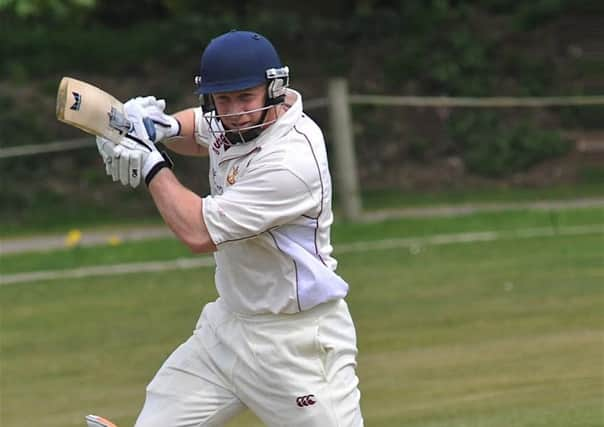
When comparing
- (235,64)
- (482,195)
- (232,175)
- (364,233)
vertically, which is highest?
(235,64)

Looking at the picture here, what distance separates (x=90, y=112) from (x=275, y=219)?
719mm

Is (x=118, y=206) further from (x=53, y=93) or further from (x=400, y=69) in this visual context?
(x=400, y=69)

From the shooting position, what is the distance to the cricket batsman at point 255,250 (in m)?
4.58

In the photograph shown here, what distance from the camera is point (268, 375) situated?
15.6 feet

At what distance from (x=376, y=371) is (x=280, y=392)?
135 inches

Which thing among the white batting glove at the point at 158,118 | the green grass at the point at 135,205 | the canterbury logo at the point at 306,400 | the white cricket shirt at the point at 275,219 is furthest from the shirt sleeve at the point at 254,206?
the green grass at the point at 135,205

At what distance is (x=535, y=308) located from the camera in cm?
964

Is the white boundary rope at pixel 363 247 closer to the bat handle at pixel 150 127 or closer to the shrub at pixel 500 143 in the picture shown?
the shrub at pixel 500 143

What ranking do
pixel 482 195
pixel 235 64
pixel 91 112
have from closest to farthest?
pixel 235 64 → pixel 91 112 → pixel 482 195

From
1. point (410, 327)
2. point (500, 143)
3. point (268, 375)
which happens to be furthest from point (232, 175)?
point (500, 143)

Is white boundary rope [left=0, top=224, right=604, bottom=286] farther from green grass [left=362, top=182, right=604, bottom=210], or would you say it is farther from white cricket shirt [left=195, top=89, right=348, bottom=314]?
white cricket shirt [left=195, top=89, right=348, bottom=314]

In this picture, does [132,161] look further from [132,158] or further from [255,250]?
[255,250]

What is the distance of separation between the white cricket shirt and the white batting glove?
278 millimetres

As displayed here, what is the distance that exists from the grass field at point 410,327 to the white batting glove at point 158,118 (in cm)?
237
